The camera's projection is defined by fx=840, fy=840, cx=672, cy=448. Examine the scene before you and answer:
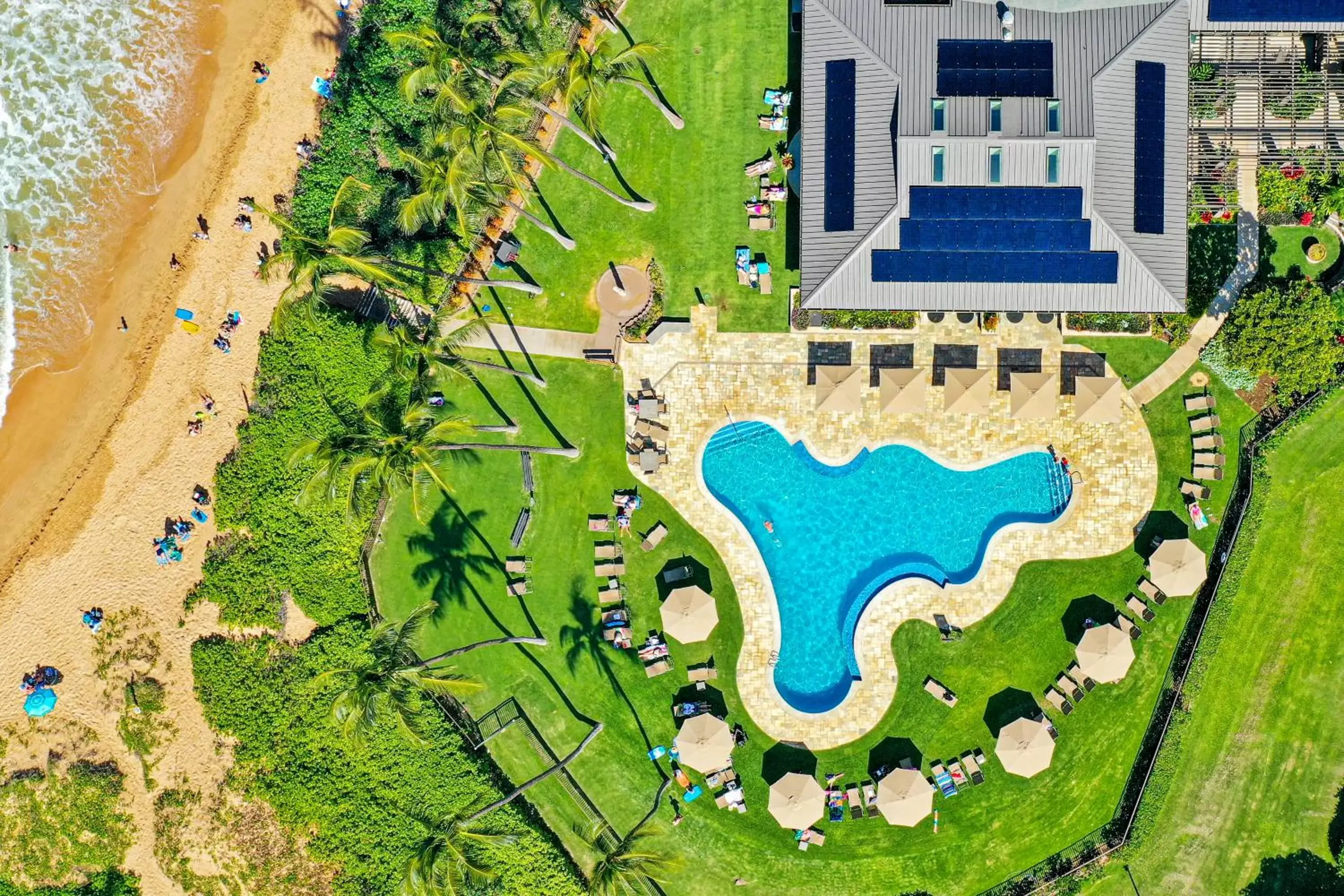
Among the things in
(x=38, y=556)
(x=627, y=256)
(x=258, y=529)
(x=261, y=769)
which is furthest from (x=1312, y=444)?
(x=38, y=556)

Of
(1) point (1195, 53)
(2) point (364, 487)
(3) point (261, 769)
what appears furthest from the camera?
(3) point (261, 769)

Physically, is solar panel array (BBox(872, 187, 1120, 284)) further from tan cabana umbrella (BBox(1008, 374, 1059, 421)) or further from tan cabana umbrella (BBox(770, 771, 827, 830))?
tan cabana umbrella (BBox(770, 771, 827, 830))

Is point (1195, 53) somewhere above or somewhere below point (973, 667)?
above

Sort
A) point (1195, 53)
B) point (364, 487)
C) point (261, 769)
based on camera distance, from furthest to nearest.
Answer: point (261, 769)
point (1195, 53)
point (364, 487)

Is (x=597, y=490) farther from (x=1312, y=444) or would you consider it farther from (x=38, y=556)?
(x=1312, y=444)

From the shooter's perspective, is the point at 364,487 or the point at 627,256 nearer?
the point at 364,487

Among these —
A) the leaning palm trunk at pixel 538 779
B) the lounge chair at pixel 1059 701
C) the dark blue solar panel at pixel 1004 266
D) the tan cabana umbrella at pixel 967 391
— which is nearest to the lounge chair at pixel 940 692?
the lounge chair at pixel 1059 701
